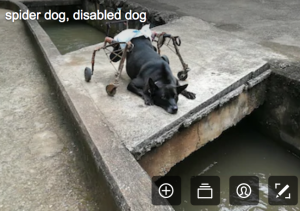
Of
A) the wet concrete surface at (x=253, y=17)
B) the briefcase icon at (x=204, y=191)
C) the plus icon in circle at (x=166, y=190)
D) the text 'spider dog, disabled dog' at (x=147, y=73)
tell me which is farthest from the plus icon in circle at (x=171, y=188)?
the wet concrete surface at (x=253, y=17)

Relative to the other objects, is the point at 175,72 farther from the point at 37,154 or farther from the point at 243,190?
the point at 37,154

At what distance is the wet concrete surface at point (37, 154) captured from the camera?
275 centimetres

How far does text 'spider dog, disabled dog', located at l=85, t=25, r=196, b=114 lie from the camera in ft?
11.3

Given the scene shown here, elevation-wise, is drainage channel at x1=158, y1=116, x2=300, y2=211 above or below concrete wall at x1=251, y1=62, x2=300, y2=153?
below

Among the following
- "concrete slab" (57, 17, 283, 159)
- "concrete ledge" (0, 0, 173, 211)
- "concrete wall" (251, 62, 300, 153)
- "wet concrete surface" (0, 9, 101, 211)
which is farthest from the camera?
"concrete wall" (251, 62, 300, 153)

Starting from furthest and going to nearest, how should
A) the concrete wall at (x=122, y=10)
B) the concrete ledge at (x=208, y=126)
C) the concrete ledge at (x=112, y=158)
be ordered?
the concrete wall at (x=122, y=10), the concrete ledge at (x=208, y=126), the concrete ledge at (x=112, y=158)

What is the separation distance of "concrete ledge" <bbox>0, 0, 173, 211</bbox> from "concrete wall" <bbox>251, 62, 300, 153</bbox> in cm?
254

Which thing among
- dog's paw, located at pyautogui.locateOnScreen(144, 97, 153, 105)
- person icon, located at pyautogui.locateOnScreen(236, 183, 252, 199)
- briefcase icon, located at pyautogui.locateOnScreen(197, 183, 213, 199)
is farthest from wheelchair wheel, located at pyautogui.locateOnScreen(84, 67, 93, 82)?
person icon, located at pyautogui.locateOnScreen(236, 183, 252, 199)

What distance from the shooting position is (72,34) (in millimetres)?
11539

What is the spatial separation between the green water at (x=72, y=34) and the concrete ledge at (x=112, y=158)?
5.99 m

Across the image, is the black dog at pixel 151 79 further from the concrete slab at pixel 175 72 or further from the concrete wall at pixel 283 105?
the concrete wall at pixel 283 105

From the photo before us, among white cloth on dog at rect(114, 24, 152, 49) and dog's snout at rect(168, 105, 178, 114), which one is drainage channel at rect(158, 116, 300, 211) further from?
white cloth on dog at rect(114, 24, 152, 49)

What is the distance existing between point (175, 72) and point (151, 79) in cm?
116

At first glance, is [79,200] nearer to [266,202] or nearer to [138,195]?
[138,195]
